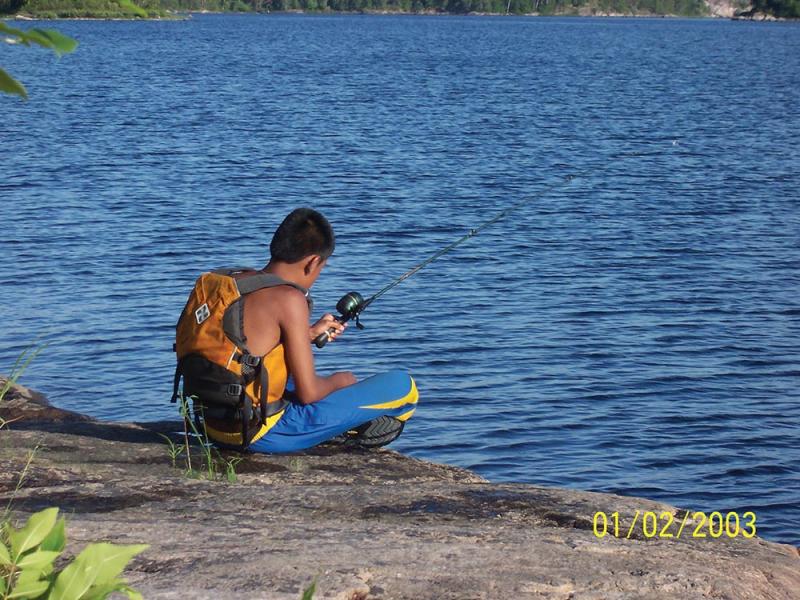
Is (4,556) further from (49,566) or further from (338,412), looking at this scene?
(338,412)

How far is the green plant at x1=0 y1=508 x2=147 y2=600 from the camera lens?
216 centimetres

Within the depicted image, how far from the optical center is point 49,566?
232 cm

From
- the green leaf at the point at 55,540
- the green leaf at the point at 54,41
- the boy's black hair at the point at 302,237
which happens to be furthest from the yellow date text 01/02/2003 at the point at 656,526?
the green leaf at the point at 54,41

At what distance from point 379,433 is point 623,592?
2.41 meters

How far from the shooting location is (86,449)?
5.48 m

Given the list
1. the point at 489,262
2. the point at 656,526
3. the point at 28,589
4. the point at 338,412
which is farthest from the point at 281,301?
the point at 489,262

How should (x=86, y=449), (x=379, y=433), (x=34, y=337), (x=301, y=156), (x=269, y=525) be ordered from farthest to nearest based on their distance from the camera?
(x=301, y=156) < (x=34, y=337) < (x=379, y=433) < (x=86, y=449) < (x=269, y=525)

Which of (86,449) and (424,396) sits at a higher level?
(86,449)

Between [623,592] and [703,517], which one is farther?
[703,517]

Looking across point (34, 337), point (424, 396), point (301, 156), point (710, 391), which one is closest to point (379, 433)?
point (424, 396)

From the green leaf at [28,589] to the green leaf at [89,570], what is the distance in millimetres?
79

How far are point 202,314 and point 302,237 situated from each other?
59 centimetres

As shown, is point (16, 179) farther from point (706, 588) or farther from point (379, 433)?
point (706, 588)

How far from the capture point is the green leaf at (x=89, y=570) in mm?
2152
